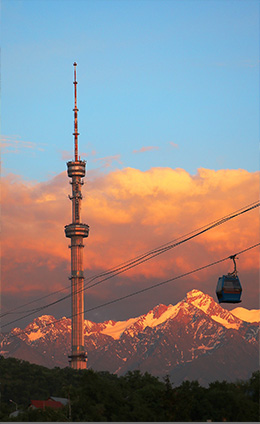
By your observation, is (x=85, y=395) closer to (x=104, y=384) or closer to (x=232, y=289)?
(x=104, y=384)

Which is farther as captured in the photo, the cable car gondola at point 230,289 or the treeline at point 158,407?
the treeline at point 158,407

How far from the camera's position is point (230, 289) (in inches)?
3167

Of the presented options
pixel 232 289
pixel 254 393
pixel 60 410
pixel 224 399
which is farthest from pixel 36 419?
pixel 232 289

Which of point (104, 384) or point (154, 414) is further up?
point (104, 384)

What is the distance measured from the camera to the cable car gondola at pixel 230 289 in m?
80.2

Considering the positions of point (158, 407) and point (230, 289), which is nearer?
point (230, 289)

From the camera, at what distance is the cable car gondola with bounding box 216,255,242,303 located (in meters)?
80.2

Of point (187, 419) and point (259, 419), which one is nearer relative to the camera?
point (187, 419)

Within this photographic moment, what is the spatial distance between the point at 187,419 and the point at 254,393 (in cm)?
4707

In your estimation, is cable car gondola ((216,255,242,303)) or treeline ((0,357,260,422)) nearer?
cable car gondola ((216,255,242,303))

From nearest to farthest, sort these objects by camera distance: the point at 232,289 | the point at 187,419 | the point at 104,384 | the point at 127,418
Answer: the point at 232,289 → the point at 187,419 → the point at 127,418 → the point at 104,384

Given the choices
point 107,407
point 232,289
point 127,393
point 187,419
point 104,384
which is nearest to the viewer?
point 232,289

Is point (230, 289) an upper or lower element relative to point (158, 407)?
lower

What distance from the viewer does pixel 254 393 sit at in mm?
189500
